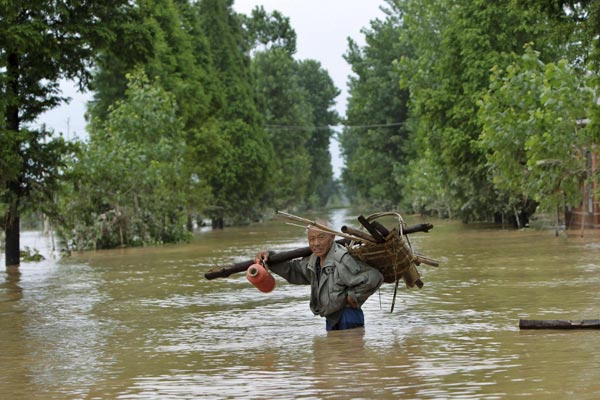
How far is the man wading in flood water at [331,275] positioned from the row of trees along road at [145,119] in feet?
52.3

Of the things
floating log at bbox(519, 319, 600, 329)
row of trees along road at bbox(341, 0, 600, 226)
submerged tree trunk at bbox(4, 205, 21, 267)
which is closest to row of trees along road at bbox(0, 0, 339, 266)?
submerged tree trunk at bbox(4, 205, 21, 267)

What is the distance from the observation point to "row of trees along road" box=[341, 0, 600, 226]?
1146 inches

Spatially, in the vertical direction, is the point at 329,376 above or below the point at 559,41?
below

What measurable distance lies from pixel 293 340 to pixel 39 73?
738 inches

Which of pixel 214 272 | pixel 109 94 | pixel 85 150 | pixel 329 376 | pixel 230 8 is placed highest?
pixel 230 8

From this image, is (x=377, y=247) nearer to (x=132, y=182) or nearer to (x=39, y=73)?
(x=39, y=73)

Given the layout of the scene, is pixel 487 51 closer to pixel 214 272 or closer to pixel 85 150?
pixel 85 150

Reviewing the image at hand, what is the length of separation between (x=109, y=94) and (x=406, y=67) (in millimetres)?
14937

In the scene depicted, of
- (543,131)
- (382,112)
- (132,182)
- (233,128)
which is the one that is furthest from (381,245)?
(382,112)

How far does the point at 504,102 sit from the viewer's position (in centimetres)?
3931

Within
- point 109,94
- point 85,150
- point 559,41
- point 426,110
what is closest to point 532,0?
point 559,41

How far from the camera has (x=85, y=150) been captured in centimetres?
4119

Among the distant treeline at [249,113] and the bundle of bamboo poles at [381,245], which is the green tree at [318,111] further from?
the bundle of bamboo poles at [381,245]

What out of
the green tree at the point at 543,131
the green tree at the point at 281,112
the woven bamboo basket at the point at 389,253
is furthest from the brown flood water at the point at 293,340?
the green tree at the point at 281,112
